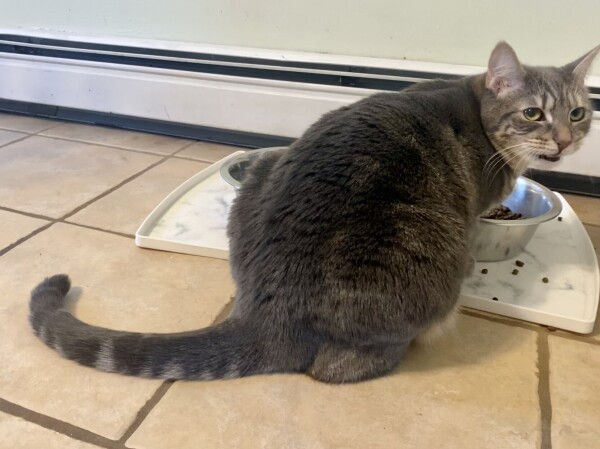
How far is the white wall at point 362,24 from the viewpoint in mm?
1566

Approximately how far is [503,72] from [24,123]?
6.19 ft

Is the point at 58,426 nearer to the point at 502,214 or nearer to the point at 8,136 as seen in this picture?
the point at 502,214

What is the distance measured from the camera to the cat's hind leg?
0.90 m

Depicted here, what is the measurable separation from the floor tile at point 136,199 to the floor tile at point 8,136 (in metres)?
0.64

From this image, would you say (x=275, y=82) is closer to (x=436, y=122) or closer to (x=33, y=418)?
(x=436, y=122)

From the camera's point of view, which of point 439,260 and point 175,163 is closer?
point 439,260

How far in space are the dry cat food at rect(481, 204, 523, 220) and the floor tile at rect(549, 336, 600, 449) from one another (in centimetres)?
34

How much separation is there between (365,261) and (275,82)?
43.8 inches

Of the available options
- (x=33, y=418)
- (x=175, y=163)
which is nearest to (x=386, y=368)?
(x=33, y=418)

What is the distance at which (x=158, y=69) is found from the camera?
6.40 feet

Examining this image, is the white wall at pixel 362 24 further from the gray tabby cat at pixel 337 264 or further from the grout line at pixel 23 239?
the grout line at pixel 23 239

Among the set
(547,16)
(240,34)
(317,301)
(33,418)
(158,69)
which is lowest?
(33,418)

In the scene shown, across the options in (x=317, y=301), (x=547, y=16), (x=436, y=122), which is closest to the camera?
(x=317, y=301)

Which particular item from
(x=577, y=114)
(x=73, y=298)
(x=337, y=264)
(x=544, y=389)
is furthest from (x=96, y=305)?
(x=577, y=114)
